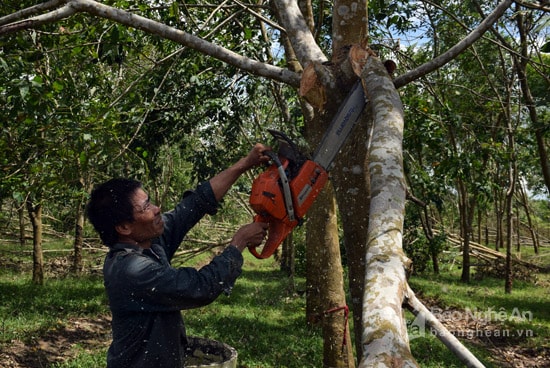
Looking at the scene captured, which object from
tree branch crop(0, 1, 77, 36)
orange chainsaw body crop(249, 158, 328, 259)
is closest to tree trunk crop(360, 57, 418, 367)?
orange chainsaw body crop(249, 158, 328, 259)

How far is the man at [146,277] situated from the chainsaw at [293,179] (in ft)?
0.39

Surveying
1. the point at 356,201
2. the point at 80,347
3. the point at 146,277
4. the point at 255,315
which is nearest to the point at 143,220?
the point at 146,277

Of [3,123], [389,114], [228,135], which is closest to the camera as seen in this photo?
[389,114]

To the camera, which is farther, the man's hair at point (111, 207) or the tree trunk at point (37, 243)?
the tree trunk at point (37, 243)

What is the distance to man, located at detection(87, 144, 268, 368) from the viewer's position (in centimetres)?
201

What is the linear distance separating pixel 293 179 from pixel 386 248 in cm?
106

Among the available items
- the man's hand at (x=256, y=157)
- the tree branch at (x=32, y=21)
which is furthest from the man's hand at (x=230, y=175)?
the tree branch at (x=32, y=21)

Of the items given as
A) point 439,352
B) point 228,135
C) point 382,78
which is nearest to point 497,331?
point 439,352

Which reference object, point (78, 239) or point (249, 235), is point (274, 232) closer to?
point (249, 235)

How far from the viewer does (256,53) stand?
6.44 meters

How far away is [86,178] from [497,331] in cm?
806

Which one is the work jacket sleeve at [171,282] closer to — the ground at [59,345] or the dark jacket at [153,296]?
the dark jacket at [153,296]

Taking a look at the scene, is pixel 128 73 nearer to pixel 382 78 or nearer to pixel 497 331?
pixel 497 331

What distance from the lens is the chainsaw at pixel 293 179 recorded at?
7.59 ft
